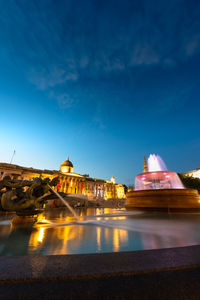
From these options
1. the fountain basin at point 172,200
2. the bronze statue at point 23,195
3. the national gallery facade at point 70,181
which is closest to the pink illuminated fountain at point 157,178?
the fountain basin at point 172,200

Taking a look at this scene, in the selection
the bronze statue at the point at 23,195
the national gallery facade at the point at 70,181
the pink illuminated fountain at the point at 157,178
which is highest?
the national gallery facade at the point at 70,181

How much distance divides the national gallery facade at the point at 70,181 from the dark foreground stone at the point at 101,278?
40005 mm

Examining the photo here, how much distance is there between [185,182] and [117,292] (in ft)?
149

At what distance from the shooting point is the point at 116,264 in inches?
59.9

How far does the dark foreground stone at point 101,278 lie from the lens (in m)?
1.19

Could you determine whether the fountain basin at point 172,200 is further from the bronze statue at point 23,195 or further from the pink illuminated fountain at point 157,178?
the bronze statue at point 23,195

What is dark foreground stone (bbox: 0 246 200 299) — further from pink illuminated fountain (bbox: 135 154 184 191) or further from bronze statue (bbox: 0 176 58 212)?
pink illuminated fountain (bbox: 135 154 184 191)

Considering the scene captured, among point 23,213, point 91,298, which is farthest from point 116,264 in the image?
point 23,213

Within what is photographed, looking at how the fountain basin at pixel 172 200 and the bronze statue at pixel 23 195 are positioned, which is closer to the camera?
the bronze statue at pixel 23 195

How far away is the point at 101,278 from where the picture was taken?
1.34 metres

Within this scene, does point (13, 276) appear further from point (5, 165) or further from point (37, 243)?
point (5, 165)

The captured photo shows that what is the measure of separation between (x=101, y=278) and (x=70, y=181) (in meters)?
60.8

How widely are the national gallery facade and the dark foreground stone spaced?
131 feet

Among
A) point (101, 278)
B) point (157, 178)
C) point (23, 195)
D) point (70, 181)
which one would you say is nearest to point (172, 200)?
point (157, 178)
